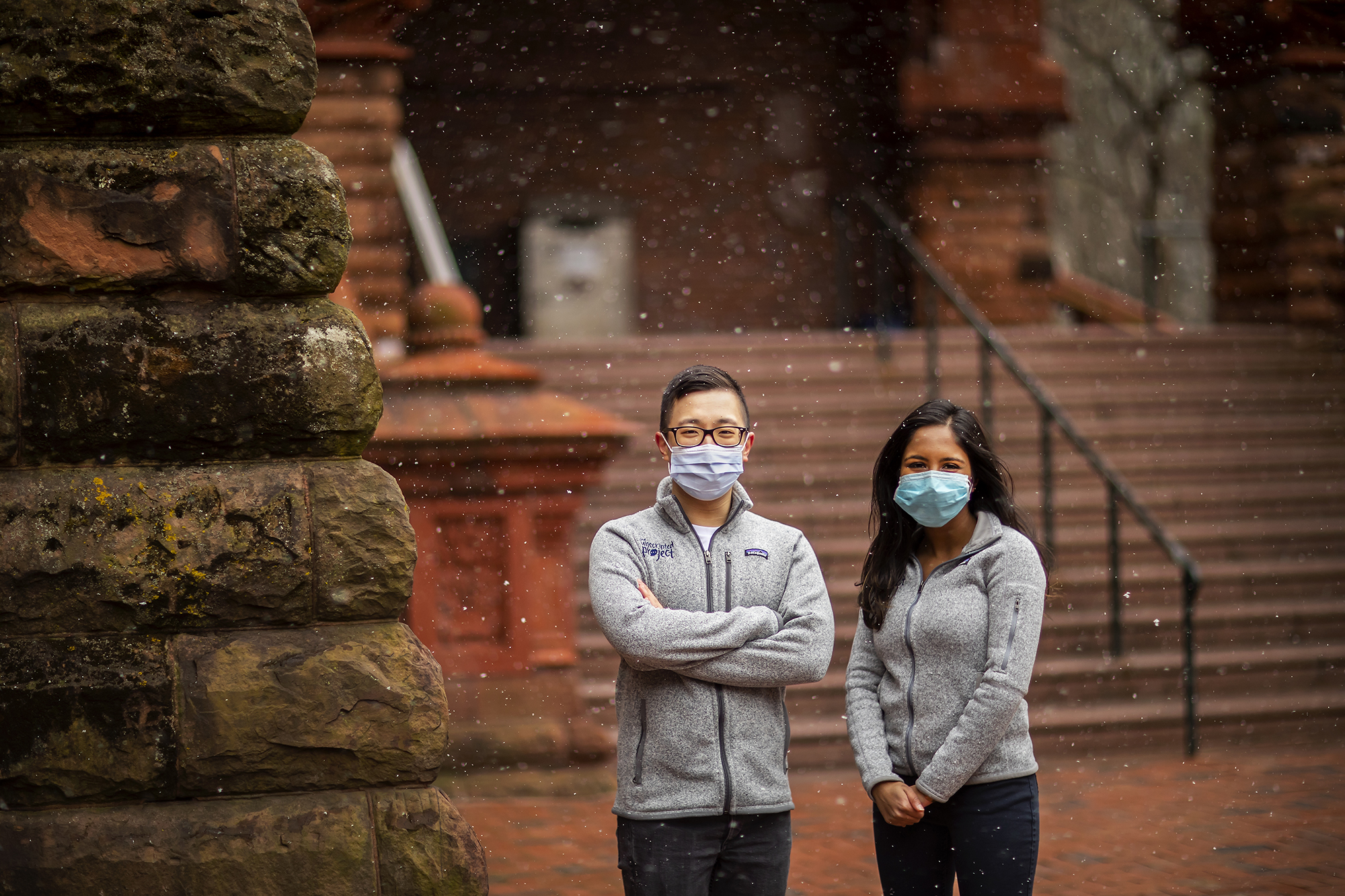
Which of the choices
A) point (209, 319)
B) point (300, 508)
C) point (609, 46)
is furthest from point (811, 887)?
point (609, 46)

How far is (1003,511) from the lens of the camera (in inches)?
122

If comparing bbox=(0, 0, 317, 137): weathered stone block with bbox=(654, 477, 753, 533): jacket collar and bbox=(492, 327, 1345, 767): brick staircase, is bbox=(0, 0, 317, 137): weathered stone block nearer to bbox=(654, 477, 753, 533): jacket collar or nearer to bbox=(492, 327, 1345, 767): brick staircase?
bbox=(654, 477, 753, 533): jacket collar

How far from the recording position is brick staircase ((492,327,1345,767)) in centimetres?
757

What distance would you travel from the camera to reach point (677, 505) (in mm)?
2996

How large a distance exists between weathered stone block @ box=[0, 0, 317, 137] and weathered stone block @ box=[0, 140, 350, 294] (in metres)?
0.06

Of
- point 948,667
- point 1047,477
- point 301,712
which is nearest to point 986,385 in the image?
point 1047,477

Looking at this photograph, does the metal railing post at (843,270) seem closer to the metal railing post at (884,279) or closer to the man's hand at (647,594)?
the metal railing post at (884,279)

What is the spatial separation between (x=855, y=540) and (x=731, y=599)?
5.57m

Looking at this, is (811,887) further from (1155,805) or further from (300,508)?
(300,508)

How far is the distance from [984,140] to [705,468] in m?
12.1

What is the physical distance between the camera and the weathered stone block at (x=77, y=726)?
2822 mm

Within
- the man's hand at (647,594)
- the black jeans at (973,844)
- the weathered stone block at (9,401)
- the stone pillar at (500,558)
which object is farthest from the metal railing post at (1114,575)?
the weathered stone block at (9,401)

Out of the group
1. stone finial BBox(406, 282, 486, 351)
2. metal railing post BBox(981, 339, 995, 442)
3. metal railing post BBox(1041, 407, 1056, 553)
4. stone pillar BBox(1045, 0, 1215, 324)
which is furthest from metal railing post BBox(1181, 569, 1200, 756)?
stone pillar BBox(1045, 0, 1215, 324)

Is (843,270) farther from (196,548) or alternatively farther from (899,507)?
(196,548)
